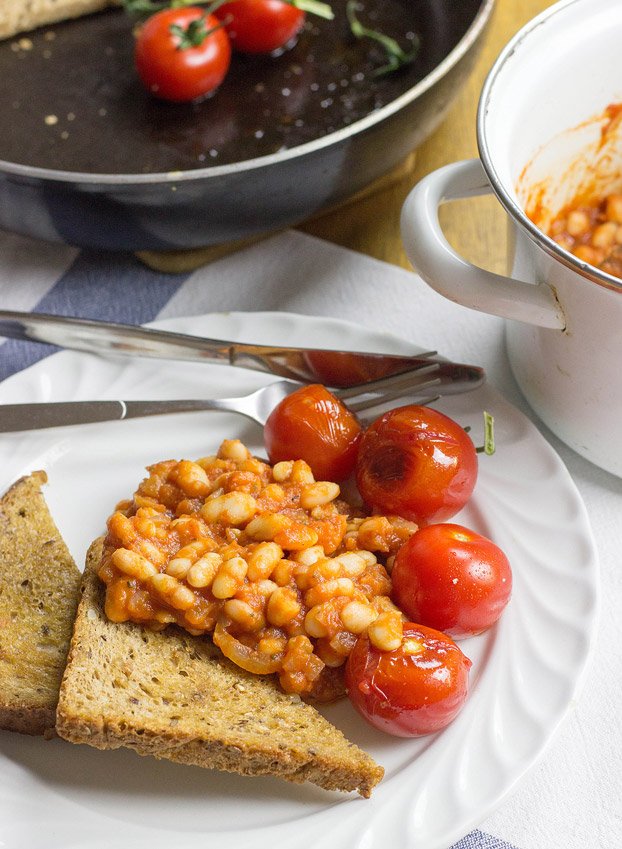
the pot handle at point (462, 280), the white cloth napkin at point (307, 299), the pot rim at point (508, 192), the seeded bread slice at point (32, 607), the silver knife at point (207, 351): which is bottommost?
the seeded bread slice at point (32, 607)

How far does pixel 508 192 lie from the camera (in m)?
1.42

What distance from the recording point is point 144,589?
1392 mm

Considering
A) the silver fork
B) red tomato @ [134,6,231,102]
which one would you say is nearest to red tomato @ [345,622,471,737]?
the silver fork

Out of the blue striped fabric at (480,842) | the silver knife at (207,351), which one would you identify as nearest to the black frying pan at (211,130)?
the silver knife at (207,351)

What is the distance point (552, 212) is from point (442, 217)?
32 cm

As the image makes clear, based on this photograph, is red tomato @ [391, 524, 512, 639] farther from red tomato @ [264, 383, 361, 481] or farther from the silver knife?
the silver knife

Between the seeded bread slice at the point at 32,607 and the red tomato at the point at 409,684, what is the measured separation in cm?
42

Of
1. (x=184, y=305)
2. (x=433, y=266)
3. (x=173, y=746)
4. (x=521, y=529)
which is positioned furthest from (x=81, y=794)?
(x=184, y=305)

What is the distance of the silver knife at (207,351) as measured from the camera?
1.75 m

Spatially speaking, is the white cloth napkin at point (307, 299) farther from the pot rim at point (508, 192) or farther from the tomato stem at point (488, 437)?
the pot rim at point (508, 192)

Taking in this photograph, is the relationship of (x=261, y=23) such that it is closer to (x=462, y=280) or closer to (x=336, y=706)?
(x=462, y=280)

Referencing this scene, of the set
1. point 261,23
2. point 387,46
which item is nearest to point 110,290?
point 261,23

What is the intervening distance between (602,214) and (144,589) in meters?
1.17

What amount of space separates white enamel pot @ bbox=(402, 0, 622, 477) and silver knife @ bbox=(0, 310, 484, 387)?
239mm
